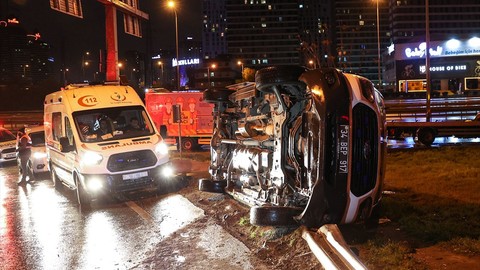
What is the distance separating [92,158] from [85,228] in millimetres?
2358

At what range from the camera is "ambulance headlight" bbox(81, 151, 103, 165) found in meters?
11.0

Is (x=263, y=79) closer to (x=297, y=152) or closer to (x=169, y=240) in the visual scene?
(x=297, y=152)

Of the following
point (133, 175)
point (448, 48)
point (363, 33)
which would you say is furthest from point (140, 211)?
point (363, 33)

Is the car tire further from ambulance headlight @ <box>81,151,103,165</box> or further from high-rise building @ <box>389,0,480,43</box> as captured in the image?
high-rise building @ <box>389,0,480,43</box>

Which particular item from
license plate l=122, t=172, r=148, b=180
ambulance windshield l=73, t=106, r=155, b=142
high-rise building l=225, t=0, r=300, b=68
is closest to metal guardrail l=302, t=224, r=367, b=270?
license plate l=122, t=172, r=148, b=180

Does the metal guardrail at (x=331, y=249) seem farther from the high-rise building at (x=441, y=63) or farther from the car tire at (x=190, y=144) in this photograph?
the high-rise building at (x=441, y=63)

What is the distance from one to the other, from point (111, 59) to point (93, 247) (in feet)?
55.5

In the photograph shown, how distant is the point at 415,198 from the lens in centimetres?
945

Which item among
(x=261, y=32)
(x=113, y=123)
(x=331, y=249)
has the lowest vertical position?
(x=331, y=249)

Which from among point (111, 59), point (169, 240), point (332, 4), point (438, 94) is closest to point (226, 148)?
point (169, 240)

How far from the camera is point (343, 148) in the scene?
20.2 feet

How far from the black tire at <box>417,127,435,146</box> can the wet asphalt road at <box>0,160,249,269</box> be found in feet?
42.1

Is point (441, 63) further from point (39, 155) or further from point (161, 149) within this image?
point (161, 149)

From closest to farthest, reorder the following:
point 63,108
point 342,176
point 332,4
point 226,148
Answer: point 342,176 < point 226,148 < point 63,108 < point 332,4
